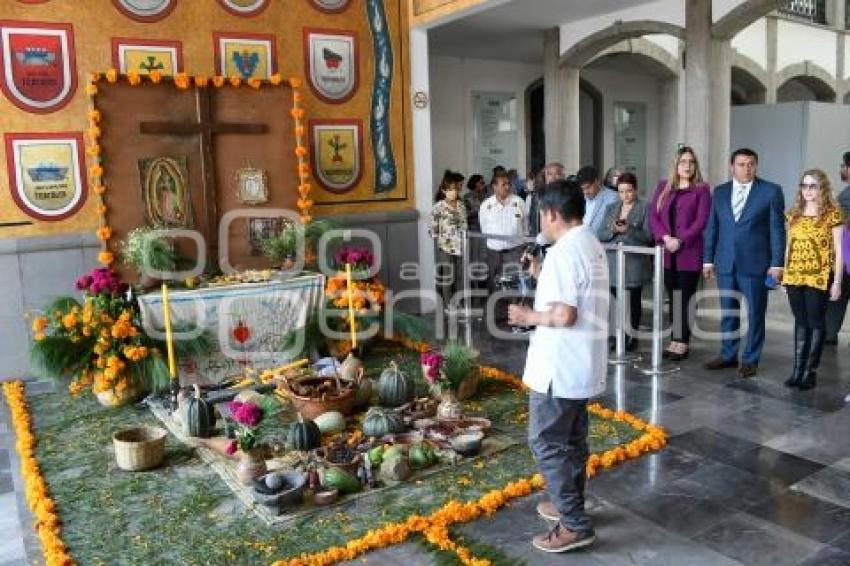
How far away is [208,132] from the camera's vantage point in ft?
19.7

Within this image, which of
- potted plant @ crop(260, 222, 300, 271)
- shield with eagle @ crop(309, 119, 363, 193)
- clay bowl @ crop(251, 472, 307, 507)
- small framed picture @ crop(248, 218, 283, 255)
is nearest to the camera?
clay bowl @ crop(251, 472, 307, 507)

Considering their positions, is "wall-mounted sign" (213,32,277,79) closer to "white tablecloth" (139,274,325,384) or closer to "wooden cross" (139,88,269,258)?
"wooden cross" (139,88,269,258)

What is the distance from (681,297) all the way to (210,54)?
451 cm

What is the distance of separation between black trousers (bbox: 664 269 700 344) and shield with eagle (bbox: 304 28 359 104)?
3.56 metres

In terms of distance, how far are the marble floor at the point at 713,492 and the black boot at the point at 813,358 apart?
70 millimetres

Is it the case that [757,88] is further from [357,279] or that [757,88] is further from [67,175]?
[67,175]

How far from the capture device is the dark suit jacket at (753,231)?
482 cm

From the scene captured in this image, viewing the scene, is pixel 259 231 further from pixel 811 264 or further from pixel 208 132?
A: pixel 811 264

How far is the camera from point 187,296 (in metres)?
5.18

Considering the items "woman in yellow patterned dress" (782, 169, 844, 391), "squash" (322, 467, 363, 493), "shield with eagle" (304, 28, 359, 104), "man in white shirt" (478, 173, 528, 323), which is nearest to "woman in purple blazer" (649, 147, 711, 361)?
"woman in yellow patterned dress" (782, 169, 844, 391)

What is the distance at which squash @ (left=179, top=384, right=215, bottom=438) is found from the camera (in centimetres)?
423

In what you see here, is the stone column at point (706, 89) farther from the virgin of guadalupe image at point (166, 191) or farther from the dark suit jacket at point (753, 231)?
the virgin of guadalupe image at point (166, 191)

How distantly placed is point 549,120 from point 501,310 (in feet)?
11.4

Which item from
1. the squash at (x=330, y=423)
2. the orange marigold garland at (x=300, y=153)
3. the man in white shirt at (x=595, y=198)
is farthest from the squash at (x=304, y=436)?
the man in white shirt at (x=595, y=198)
